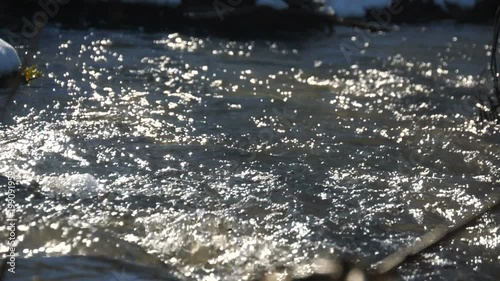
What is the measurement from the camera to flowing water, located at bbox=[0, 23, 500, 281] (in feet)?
12.5

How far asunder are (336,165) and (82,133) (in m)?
2.04

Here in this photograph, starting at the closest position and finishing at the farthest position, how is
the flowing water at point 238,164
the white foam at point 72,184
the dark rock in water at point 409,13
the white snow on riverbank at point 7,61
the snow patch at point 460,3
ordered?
the flowing water at point 238,164 → the white foam at point 72,184 → the white snow on riverbank at point 7,61 → the dark rock in water at point 409,13 → the snow patch at point 460,3

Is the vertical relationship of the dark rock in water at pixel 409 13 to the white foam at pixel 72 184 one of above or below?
below

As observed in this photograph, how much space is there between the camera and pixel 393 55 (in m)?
10.5

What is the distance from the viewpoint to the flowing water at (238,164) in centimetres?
382

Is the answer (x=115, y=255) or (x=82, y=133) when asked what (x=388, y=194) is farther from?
(x=82, y=133)

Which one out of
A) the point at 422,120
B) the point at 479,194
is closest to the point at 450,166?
the point at 479,194

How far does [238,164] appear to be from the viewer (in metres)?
5.25

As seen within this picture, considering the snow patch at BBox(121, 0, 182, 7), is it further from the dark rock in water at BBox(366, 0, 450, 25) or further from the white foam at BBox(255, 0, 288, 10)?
the dark rock in water at BBox(366, 0, 450, 25)

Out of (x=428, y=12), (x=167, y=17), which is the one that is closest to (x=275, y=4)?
(x=167, y=17)

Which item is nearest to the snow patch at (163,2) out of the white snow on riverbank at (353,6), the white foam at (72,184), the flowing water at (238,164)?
the white snow on riverbank at (353,6)

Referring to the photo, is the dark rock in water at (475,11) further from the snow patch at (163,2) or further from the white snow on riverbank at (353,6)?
the snow patch at (163,2)

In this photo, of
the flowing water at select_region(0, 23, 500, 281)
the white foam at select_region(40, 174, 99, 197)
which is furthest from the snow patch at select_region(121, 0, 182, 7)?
the white foam at select_region(40, 174, 99, 197)

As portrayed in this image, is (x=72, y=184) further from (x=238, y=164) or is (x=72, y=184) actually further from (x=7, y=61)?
(x=7, y=61)
